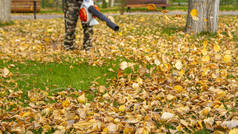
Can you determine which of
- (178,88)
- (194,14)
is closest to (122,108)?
(178,88)

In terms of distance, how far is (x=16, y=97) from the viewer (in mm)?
3768

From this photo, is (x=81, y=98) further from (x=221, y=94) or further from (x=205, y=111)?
(x=221, y=94)

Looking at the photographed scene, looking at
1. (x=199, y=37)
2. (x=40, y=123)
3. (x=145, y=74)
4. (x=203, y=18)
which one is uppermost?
(x=203, y=18)

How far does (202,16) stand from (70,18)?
3.82m

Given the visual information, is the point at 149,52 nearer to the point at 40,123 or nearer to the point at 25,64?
the point at 25,64

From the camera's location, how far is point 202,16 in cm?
742

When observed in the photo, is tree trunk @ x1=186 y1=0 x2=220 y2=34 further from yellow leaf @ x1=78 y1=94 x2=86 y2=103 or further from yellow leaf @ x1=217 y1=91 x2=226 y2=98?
yellow leaf @ x1=78 y1=94 x2=86 y2=103

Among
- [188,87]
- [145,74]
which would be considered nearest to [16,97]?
[145,74]

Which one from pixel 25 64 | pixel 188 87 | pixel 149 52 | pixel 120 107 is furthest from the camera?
pixel 149 52

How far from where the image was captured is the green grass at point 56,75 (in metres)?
4.17

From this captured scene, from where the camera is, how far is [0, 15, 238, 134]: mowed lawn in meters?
2.85

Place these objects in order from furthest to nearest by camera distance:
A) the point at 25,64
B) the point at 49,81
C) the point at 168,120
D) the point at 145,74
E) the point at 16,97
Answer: the point at 25,64, the point at 145,74, the point at 49,81, the point at 16,97, the point at 168,120

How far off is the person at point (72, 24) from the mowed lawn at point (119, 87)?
231 millimetres

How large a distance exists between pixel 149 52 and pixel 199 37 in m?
2.20
